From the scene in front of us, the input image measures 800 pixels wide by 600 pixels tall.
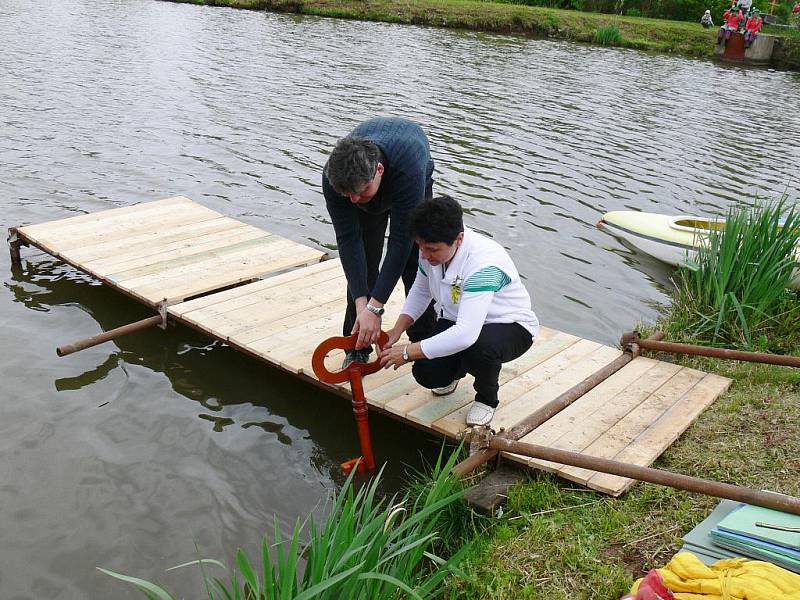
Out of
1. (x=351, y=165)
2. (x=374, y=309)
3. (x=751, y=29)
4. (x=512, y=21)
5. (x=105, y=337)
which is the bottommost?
(x=105, y=337)

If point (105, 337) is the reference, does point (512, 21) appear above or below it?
above

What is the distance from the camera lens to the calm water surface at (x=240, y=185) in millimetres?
4246

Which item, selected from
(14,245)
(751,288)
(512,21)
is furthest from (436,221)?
(512,21)

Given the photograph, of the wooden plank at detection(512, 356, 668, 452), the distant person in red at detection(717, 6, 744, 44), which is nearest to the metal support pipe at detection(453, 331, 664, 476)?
the wooden plank at detection(512, 356, 668, 452)

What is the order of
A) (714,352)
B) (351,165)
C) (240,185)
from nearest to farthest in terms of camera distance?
(351,165), (714,352), (240,185)

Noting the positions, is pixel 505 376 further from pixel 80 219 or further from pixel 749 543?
pixel 80 219

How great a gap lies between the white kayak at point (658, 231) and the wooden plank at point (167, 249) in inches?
160

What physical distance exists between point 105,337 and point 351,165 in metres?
→ 2.73

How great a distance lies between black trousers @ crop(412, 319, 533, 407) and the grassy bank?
25047 millimetres

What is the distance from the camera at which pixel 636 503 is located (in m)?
3.72

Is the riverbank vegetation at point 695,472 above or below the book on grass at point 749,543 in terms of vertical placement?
below

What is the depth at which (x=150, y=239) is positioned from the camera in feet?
23.0

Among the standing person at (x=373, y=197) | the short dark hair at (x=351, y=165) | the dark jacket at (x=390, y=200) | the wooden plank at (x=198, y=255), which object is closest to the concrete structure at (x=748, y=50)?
the wooden plank at (x=198, y=255)

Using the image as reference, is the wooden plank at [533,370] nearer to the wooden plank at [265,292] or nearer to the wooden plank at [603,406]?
the wooden plank at [603,406]
